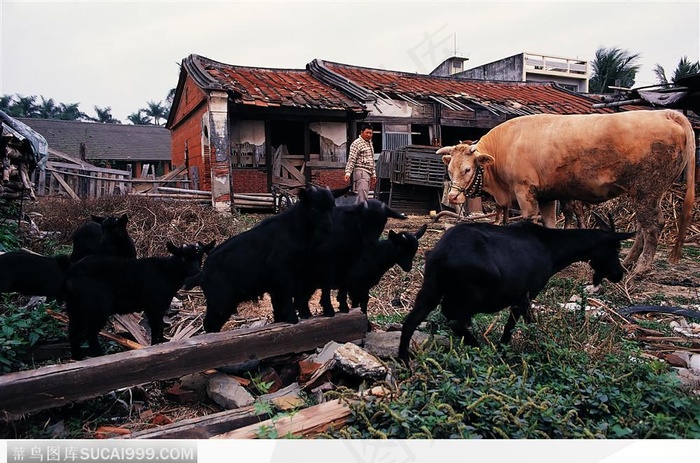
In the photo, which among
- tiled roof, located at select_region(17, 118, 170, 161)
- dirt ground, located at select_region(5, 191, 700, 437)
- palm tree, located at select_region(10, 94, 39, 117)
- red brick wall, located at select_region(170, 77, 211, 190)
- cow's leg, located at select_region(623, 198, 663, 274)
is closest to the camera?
dirt ground, located at select_region(5, 191, 700, 437)

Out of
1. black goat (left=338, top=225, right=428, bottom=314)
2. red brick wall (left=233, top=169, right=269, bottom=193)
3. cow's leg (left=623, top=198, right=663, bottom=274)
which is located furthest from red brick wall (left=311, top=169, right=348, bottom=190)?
black goat (left=338, top=225, right=428, bottom=314)

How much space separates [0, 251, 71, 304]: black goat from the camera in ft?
14.6

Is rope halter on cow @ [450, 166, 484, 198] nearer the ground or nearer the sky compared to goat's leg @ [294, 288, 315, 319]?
nearer the sky

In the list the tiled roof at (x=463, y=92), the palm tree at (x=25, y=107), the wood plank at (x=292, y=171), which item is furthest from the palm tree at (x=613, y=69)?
the palm tree at (x=25, y=107)

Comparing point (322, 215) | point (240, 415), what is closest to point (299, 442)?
point (240, 415)

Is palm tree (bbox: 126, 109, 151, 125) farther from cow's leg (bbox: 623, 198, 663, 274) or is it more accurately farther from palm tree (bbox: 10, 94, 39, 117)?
cow's leg (bbox: 623, 198, 663, 274)

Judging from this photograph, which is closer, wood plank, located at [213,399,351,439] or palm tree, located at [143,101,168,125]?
wood plank, located at [213,399,351,439]

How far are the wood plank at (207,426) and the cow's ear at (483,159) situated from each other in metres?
5.44

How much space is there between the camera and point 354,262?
4.77 metres

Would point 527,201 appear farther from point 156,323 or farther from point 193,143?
point 193,143

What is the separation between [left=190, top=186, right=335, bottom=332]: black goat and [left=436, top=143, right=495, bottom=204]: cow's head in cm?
383

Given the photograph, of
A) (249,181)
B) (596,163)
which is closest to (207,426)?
(596,163)

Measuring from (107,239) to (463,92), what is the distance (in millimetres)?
17817

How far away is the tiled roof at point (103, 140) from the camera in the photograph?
3659 cm
